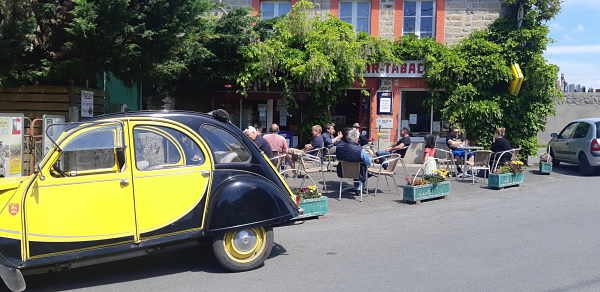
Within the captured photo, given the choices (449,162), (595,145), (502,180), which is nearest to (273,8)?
(449,162)

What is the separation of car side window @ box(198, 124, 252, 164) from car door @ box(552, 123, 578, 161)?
13.5m

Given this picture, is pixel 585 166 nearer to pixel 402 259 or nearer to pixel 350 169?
pixel 350 169

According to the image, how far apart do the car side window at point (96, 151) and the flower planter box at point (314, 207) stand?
3876 millimetres

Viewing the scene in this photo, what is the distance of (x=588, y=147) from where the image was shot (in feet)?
48.6

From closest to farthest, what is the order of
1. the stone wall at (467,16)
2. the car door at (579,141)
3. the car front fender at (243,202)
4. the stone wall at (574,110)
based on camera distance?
the car front fender at (243,202), the car door at (579,141), the stone wall at (467,16), the stone wall at (574,110)

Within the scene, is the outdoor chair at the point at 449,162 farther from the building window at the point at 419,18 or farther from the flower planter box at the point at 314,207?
the flower planter box at the point at 314,207

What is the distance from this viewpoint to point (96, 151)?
17.5 feet

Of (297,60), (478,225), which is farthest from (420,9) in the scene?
(478,225)

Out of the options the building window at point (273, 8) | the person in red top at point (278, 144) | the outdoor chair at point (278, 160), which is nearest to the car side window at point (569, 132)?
the outdoor chair at point (278, 160)

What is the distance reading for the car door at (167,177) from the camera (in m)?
5.34

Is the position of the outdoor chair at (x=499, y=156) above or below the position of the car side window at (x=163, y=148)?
below

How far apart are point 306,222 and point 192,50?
278 inches

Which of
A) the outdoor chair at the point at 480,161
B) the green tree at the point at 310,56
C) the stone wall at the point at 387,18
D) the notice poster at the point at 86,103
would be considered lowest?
the outdoor chair at the point at 480,161

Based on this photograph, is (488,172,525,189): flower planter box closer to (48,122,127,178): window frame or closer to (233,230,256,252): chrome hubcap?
(233,230,256,252): chrome hubcap
